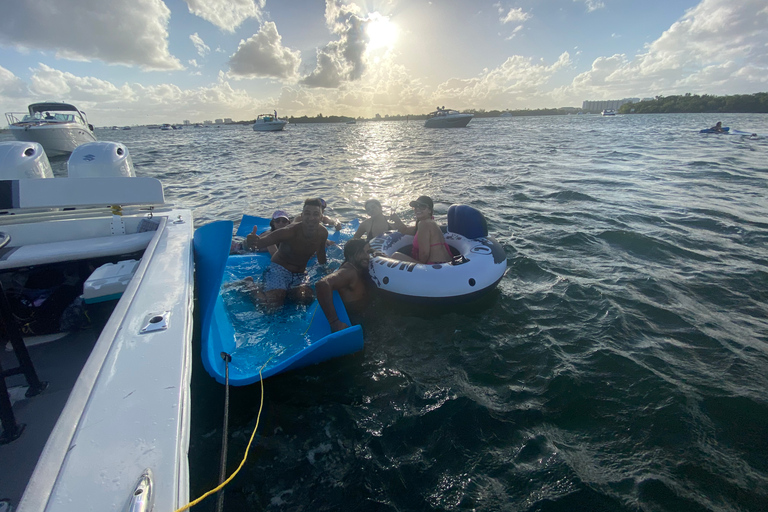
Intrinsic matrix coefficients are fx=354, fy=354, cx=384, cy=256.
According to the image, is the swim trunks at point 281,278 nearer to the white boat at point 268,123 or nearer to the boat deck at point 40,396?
the boat deck at point 40,396

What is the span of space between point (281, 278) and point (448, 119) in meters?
46.3

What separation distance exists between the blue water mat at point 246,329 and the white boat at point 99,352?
0.33m

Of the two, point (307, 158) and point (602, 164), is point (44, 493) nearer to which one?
point (602, 164)

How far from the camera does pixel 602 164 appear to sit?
14.1 metres

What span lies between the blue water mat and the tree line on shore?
3572 inches

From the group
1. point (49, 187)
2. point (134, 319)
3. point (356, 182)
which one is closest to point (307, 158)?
point (356, 182)

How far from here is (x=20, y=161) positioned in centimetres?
468

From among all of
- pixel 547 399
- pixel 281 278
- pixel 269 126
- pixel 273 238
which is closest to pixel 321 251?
pixel 281 278

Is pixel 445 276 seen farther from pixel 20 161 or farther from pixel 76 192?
pixel 20 161

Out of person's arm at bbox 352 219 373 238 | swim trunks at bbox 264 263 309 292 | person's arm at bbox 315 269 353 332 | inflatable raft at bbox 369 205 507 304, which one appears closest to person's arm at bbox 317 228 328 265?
swim trunks at bbox 264 263 309 292

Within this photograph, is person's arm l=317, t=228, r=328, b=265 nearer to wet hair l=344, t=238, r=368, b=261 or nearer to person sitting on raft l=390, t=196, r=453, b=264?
wet hair l=344, t=238, r=368, b=261

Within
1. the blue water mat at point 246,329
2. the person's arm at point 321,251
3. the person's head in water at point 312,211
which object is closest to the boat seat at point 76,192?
the blue water mat at point 246,329

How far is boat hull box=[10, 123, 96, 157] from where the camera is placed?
17906 millimetres

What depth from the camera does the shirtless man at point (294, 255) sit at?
14.4 feet
